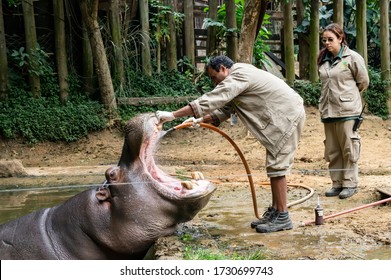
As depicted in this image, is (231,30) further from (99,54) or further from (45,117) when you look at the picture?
(45,117)

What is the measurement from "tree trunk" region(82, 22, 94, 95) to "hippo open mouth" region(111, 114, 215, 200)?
8771mm

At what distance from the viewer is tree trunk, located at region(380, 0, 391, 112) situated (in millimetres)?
13219

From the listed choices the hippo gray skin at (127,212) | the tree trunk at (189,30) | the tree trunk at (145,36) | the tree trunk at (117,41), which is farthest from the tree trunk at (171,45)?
the hippo gray skin at (127,212)

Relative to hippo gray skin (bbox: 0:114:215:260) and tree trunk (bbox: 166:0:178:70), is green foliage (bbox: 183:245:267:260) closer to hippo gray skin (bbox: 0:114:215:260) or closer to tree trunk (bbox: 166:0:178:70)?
hippo gray skin (bbox: 0:114:215:260)

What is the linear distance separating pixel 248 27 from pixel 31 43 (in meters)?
4.28

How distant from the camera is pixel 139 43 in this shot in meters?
13.1

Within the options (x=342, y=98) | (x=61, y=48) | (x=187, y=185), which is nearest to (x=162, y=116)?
(x=187, y=185)

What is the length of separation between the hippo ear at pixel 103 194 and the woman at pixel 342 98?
2.79 metres

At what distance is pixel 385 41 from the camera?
13336 mm

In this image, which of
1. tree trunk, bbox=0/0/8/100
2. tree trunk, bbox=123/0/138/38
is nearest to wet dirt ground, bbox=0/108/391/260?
tree trunk, bbox=0/0/8/100

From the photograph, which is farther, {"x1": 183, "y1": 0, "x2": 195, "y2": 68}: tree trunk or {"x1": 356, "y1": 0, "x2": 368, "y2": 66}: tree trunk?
{"x1": 183, "y1": 0, "x2": 195, "y2": 68}: tree trunk
